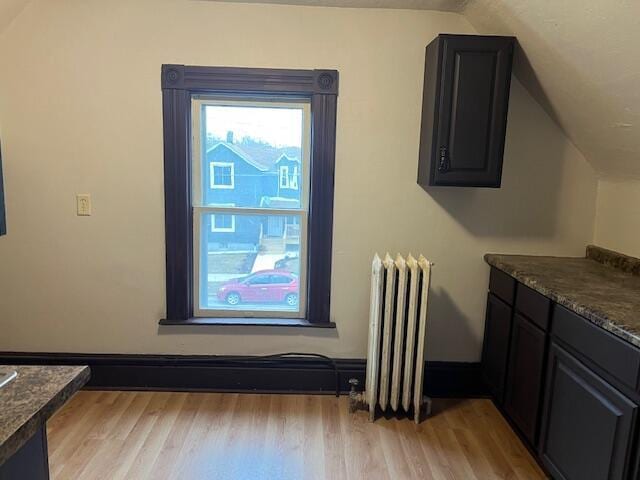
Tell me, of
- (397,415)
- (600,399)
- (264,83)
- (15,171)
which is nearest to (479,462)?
(397,415)

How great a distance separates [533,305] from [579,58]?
1096mm

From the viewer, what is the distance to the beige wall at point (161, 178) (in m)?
2.51

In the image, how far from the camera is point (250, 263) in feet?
9.23

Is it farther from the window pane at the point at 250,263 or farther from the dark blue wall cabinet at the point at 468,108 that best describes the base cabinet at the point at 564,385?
the window pane at the point at 250,263

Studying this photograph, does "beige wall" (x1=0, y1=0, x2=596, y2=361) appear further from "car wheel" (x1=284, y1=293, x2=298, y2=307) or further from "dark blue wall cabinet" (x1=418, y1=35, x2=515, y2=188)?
"dark blue wall cabinet" (x1=418, y1=35, x2=515, y2=188)

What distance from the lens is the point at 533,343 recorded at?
216cm

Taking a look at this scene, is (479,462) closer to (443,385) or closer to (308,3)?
(443,385)

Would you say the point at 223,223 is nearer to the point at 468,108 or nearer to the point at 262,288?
the point at 262,288

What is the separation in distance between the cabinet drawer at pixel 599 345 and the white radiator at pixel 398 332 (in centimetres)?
67

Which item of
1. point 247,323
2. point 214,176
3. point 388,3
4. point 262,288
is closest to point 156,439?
point 247,323

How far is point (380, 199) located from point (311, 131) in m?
Result: 0.55

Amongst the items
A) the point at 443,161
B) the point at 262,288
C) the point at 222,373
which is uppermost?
the point at 443,161

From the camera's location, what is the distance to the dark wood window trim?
8.31 ft

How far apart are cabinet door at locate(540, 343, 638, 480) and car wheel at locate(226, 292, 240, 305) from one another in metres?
1.73
